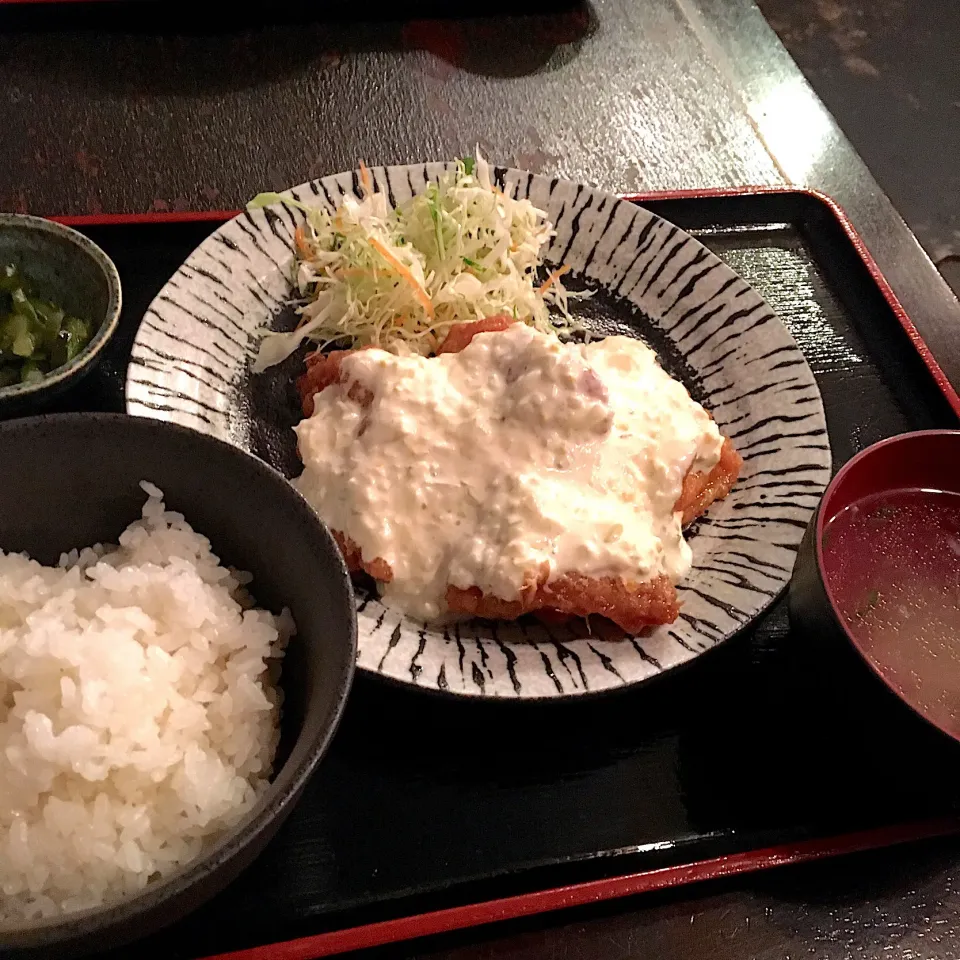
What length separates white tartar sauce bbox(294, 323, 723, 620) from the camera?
1583 mm

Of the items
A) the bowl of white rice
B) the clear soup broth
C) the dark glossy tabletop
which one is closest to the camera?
the bowl of white rice

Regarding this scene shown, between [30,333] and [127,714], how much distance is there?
1.00m

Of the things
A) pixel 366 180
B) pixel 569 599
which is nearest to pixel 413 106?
pixel 366 180

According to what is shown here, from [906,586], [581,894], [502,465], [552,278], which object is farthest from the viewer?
[552,278]

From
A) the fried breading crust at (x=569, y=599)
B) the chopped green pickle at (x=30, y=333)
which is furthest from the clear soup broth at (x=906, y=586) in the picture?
the chopped green pickle at (x=30, y=333)

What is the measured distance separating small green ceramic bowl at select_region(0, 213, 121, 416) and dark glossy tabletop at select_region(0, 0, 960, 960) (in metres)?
0.50

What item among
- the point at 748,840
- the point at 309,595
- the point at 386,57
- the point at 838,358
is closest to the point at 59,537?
the point at 309,595

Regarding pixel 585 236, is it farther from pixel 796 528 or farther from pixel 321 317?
pixel 796 528

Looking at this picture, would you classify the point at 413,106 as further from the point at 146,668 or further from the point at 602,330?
the point at 146,668

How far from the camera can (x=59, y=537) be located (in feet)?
4.26

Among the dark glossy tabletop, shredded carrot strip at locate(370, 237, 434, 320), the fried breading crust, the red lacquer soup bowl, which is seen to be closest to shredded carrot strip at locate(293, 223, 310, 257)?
shredded carrot strip at locate(370, 237, 434, 320)

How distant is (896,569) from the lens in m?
1.48

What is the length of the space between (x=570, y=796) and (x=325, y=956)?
0.44 metres

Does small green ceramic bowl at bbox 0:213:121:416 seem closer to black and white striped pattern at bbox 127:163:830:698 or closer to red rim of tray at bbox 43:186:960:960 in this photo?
black and white striped pattern at bbox 127:163:830:698
